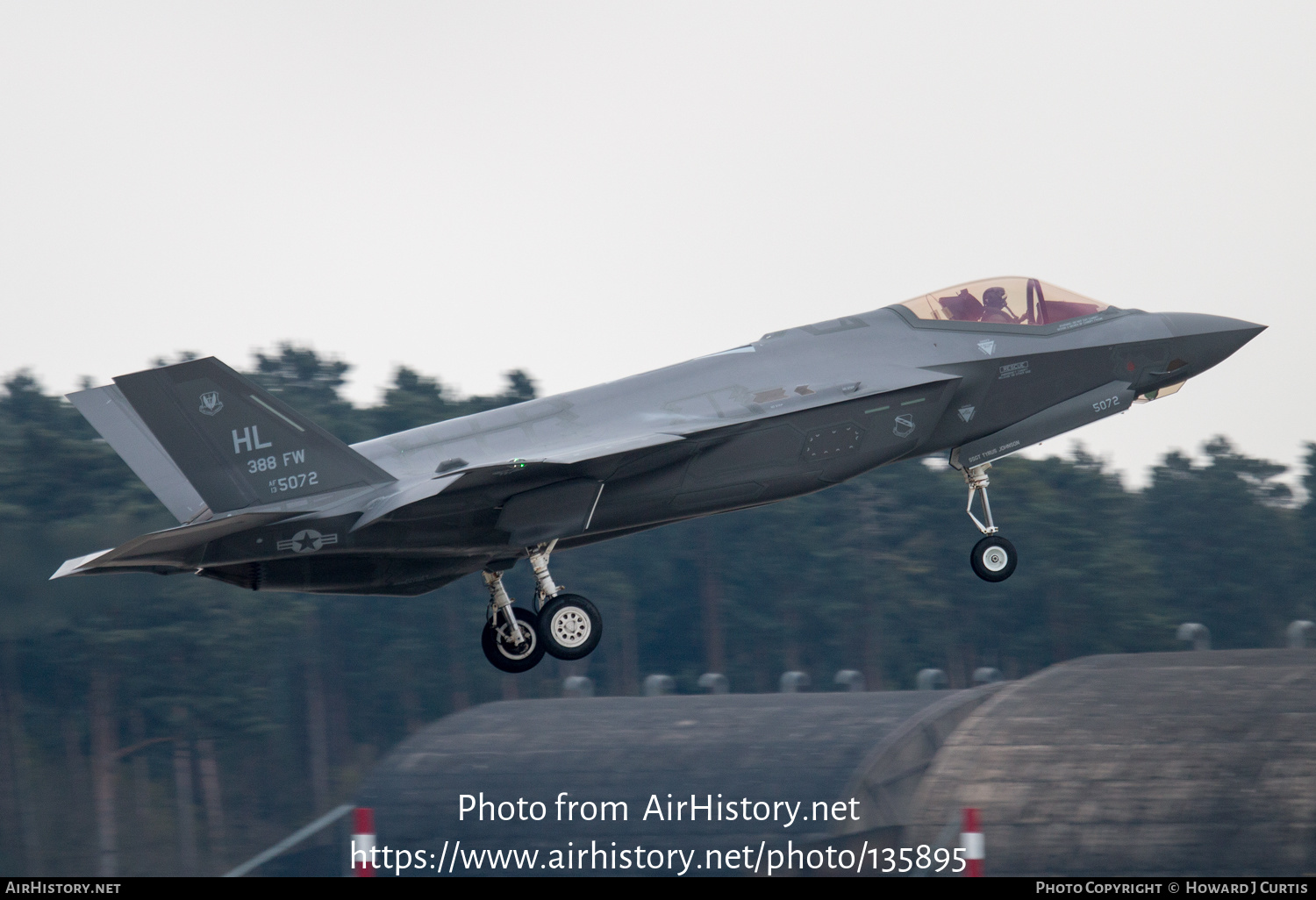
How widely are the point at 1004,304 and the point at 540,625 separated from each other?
785cm

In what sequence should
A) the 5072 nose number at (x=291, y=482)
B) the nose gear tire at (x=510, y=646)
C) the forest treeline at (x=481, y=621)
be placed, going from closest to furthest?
the 5072 nose number at (x=291, y=482) → the nose gear tire at (x=510, y=646) → the forest treeline at (x=481, y=621)

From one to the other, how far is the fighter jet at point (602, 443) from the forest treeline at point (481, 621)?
41986mm

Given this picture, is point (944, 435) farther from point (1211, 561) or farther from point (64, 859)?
point (1211, 561)

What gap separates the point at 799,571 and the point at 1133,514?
2466 centimetres

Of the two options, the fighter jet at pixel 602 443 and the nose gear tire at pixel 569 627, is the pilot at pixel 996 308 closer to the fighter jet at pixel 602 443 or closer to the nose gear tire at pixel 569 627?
the fighter jet at pixel 602 443

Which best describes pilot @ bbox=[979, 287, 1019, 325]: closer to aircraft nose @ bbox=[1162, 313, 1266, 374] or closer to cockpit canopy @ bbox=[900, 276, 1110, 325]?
cockpit canopy @ bbox=[900, 276, 1110, 325]

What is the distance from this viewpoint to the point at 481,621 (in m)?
78.7

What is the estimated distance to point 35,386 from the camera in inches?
2965

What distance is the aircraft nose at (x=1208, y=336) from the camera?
65.5 feet

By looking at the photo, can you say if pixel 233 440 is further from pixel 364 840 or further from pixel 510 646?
pixel 364 840

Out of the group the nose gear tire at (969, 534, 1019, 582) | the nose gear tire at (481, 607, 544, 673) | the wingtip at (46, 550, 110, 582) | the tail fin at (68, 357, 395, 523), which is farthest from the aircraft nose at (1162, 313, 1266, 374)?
the wingtip at (46, 550, 110, 582)

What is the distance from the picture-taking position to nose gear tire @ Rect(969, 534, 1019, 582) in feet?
63.9

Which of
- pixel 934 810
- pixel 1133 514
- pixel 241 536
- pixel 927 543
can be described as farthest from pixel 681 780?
pixel 1133 514

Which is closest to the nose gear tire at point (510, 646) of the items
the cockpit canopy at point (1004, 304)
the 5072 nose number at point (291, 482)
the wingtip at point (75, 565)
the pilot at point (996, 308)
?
the 5072 nose number at point (291, 482)
